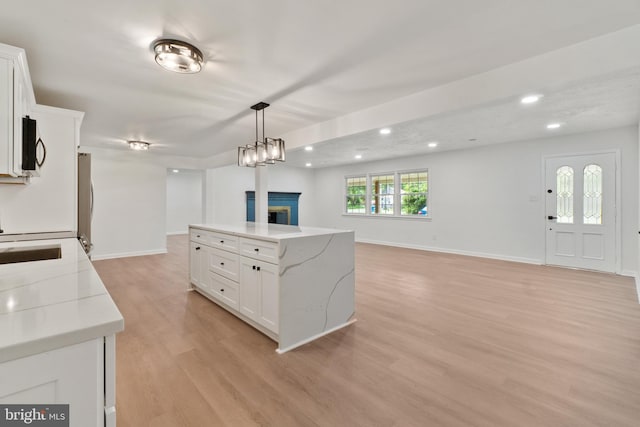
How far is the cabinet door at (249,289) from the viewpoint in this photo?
2.68m

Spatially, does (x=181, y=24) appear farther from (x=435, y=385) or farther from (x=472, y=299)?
(x=472, y=299)

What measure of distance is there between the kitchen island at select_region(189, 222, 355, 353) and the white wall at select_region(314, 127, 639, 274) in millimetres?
4619

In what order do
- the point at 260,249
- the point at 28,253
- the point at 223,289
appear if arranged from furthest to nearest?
1. the point at 223,289
2. the point at 260,249
3. the point at 28,253

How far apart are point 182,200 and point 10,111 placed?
29.2 ft

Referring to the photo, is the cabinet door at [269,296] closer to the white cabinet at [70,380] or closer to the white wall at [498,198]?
the white cabinet at [70,380]

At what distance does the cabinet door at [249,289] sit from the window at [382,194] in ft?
19.5

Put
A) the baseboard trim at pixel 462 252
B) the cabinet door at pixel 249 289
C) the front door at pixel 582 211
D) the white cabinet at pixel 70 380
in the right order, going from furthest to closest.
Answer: the baseboard trim at pixel 462 252
the front door at pixel 582 211
the cabinet door at pixel 249 289
the white cabinet at pixel 70 380

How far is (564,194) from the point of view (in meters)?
5.28

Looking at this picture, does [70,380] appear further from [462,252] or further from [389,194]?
[389,194]

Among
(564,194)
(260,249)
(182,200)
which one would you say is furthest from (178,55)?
(182,200)

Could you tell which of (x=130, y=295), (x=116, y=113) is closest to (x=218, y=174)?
(x=116, y=113)

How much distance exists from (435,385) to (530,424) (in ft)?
1.71

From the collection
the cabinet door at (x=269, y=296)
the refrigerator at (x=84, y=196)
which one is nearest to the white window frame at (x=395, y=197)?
the cabinet door at (x=269, y=296)

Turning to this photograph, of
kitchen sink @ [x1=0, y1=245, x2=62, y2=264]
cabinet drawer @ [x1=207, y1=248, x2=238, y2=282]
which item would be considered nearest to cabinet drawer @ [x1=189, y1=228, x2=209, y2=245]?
cabinet drawer @ [x1=207, y1=248, x2=238, y2=282]
